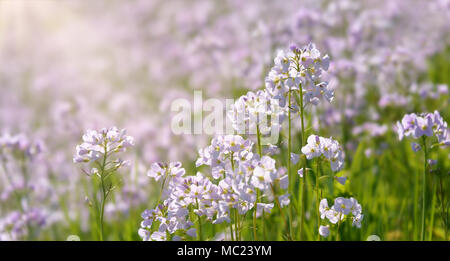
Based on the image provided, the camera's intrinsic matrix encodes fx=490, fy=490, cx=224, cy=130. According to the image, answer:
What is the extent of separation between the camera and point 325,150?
2279 mm

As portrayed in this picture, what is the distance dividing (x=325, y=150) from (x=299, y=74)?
0.38m

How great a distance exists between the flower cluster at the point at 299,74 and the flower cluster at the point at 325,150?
20 centimetres

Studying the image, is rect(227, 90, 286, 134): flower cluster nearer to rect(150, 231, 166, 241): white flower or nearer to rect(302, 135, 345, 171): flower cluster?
rect(302, 135, 345, 171): flower cluster

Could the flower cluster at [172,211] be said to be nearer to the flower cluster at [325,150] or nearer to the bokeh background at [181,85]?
the flower cluster at [325,150]

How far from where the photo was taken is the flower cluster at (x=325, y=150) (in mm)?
2260

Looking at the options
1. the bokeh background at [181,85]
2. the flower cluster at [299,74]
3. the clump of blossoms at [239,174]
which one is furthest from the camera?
the bokeh background at [181,85]

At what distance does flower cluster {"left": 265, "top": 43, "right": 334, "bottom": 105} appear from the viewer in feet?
7.20

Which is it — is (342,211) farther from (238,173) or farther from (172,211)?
(172,211)

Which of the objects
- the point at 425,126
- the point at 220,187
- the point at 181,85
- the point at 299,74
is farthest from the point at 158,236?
the point at 181,85

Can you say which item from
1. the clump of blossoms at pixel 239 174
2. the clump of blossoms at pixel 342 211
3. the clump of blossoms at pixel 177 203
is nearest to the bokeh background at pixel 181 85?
the clump of blossoms at pixel 342 211

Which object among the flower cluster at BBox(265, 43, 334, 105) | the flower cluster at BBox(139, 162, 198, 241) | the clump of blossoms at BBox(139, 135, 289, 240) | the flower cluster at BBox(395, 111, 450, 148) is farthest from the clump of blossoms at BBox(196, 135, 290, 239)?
the flower cluster at BBox(395, 111, 450, 148)

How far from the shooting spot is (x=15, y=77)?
462 inches

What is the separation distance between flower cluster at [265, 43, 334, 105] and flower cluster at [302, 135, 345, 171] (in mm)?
197
